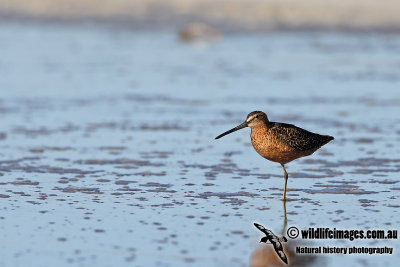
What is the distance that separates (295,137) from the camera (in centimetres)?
827

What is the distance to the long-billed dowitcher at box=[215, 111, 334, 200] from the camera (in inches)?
321

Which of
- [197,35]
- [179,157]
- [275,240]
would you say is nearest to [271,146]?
[275,240]

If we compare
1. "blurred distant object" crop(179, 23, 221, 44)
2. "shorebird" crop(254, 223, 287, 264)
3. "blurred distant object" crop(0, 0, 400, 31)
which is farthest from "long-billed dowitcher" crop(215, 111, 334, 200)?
Result: "blurred distant object" crop(0, 0, 400, 31)

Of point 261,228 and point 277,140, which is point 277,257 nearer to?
point 261,228

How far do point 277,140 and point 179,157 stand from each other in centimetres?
189

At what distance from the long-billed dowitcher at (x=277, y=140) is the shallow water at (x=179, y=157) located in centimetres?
35

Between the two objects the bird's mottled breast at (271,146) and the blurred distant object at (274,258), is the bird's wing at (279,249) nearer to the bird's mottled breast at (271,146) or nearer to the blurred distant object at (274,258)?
the blurred distant object at (274,258)

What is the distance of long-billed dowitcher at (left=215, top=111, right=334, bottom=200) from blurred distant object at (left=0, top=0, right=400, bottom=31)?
1869cm

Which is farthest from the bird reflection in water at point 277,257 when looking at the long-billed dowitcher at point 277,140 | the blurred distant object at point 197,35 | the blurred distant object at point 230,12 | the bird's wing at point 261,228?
the blurred distant object at point 230,12

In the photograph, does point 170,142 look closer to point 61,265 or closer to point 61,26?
point 61,265

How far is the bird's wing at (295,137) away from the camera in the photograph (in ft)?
26.9

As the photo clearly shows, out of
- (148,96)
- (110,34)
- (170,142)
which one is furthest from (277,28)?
(170,142)

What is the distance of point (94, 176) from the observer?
8.69m

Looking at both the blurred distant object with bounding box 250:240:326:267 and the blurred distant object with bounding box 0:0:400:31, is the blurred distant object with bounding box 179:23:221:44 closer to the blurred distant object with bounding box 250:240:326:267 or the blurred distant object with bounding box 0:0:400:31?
the blurred distant object with bounding box 0:0:400:31
